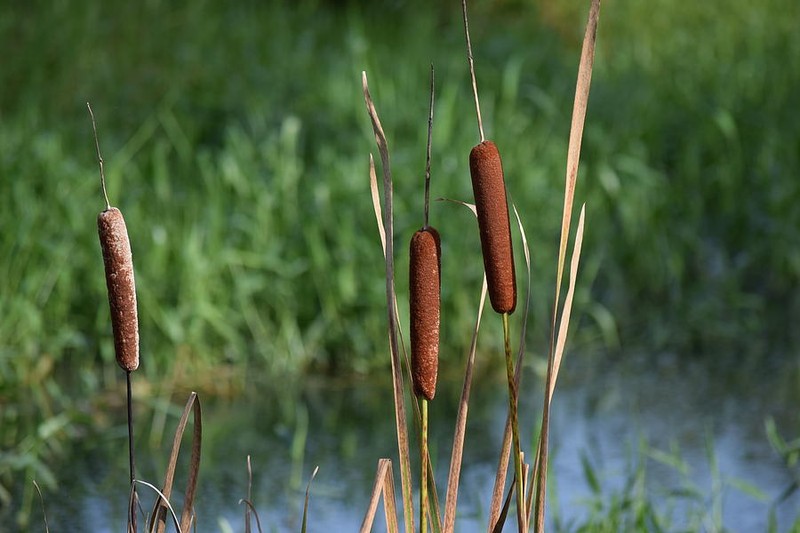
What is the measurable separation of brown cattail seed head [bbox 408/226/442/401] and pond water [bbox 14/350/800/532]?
1.50 meters

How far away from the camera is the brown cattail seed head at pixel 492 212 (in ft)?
5.27

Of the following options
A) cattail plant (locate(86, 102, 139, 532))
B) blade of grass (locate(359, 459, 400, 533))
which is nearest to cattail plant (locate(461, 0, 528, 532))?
blade of grass (locate(359, 459, 400, 533))

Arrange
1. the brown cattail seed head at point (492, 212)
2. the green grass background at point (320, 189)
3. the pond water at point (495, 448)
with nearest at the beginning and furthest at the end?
1. the brown cattail seed head at point (492, 212)
2. the pond water at point (495, 448)
3. the green grass background at point (320, 189)

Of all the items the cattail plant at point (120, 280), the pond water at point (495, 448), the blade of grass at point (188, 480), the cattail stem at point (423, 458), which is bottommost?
the pond water at point (495, 448)

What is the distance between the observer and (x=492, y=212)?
1.61m

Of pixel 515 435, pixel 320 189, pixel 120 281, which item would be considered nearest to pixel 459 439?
pixel 515 435

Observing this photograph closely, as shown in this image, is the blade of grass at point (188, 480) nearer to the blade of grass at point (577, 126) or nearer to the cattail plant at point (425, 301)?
the cattail plant at point (425, 301)

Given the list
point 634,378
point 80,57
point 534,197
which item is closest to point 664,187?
point 534,197

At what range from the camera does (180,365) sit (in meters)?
4.50

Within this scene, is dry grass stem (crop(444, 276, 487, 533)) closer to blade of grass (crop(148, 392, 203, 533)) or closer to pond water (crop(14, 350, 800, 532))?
blade of grass (crop(148, 392, 203, 533))

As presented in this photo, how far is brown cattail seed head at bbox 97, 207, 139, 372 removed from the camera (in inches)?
63.5

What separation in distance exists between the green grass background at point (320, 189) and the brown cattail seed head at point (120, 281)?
1.86 metres

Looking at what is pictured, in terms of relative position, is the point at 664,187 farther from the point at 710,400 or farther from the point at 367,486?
the point at 367,486

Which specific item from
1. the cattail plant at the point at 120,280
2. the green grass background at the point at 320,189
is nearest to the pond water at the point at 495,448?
the green grass background at the point at 320,189
